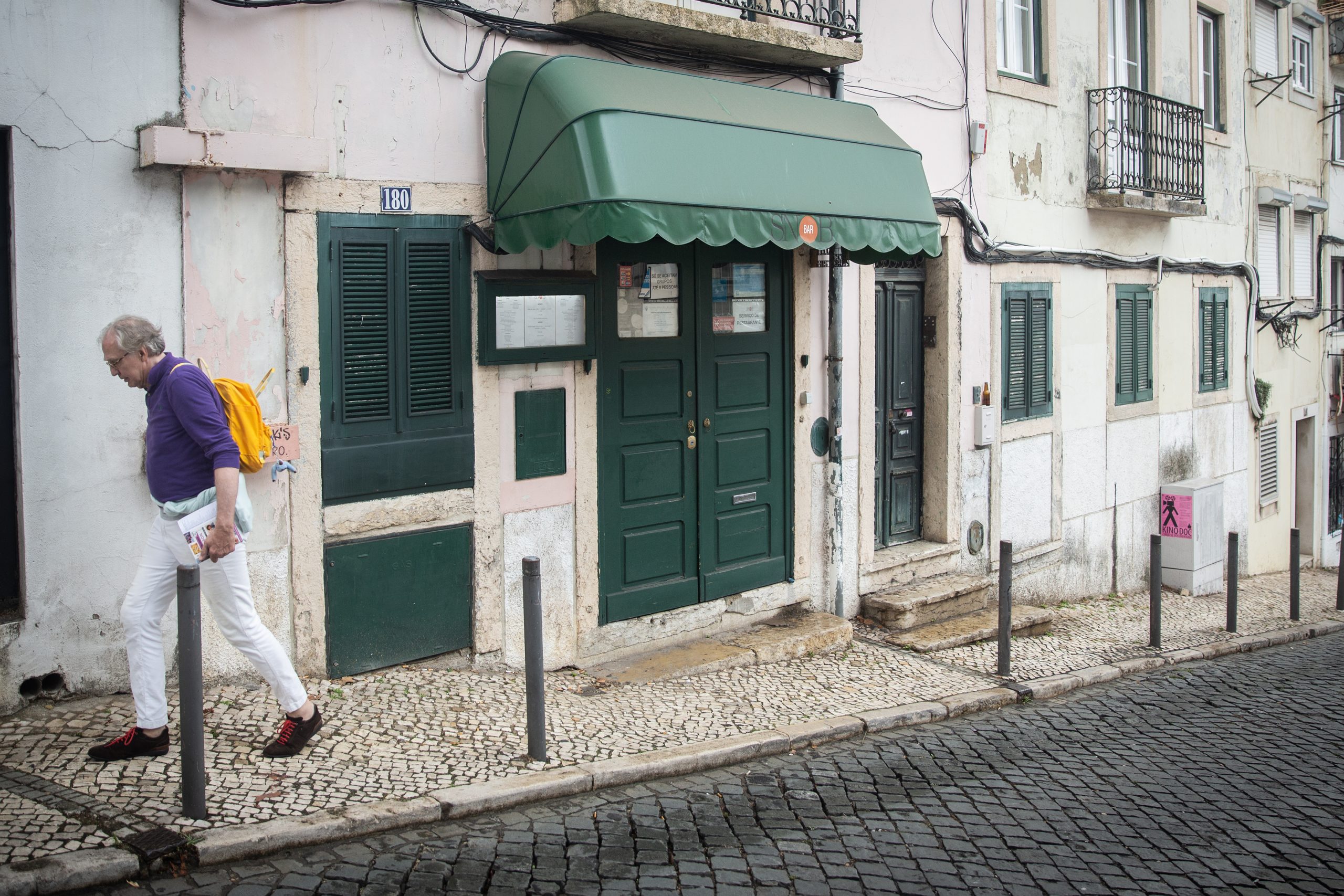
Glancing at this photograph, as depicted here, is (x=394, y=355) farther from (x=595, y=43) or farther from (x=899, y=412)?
(x=899, y=412)

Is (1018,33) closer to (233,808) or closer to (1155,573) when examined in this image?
(1155,573)

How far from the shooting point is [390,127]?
260 inches

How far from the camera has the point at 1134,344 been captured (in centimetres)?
1306

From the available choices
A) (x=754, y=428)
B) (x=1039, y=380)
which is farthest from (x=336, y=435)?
(x=1039, y=380)

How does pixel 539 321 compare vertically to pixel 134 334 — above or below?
above

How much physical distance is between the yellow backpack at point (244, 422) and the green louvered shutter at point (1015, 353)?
24.4 feet

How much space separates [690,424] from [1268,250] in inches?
457

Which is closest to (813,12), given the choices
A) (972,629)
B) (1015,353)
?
(1015,353)

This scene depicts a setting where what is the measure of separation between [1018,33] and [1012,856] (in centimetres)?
883

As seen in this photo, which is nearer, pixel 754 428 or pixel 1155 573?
pixel 754 428

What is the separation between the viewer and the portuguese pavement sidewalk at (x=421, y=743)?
4523mm

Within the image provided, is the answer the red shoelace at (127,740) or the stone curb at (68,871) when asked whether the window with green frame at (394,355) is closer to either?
the red shoelace at (127,740)

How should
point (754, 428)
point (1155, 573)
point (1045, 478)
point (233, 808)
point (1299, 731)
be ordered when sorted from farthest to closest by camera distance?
point (1045, 478), point (1155, 573), point (754, 428), point (1299, 731), point (233, 808)

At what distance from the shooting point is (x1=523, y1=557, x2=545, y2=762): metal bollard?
566 centimetres
